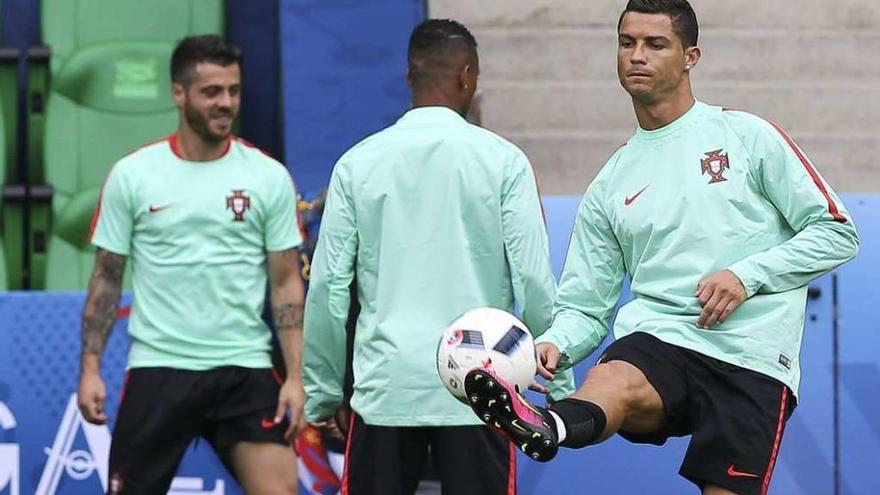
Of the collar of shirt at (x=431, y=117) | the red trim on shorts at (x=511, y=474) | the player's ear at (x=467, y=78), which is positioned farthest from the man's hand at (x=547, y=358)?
the player's ear at (x=467, y=78)

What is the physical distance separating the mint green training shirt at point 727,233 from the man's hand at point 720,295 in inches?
1.4

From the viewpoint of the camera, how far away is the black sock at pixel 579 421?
4.91m

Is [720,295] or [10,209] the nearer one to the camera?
[720,295]

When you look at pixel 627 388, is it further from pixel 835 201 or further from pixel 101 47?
pixel 101 47

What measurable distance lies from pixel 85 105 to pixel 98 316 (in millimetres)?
3463

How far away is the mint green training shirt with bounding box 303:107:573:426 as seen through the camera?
604 centimetres

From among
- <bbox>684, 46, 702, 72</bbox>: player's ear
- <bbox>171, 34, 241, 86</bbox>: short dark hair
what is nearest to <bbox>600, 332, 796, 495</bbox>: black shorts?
<bbox>684, 46, 702, 72</bbox>: player's ear

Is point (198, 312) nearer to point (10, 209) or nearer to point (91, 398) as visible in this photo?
point (91, 398)

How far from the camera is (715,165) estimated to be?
5.42m

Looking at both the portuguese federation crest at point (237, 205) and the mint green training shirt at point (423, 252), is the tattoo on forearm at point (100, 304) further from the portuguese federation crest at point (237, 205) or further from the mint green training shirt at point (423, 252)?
the mint green training shirt at point (423, 252)

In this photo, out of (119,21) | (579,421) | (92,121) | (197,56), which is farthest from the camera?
(119,21)

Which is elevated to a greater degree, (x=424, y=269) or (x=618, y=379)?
(x=424, y=269)

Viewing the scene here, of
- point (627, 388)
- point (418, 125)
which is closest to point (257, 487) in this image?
point (418, 125)

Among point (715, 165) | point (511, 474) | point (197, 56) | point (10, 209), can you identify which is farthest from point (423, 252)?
point (10, 209)
